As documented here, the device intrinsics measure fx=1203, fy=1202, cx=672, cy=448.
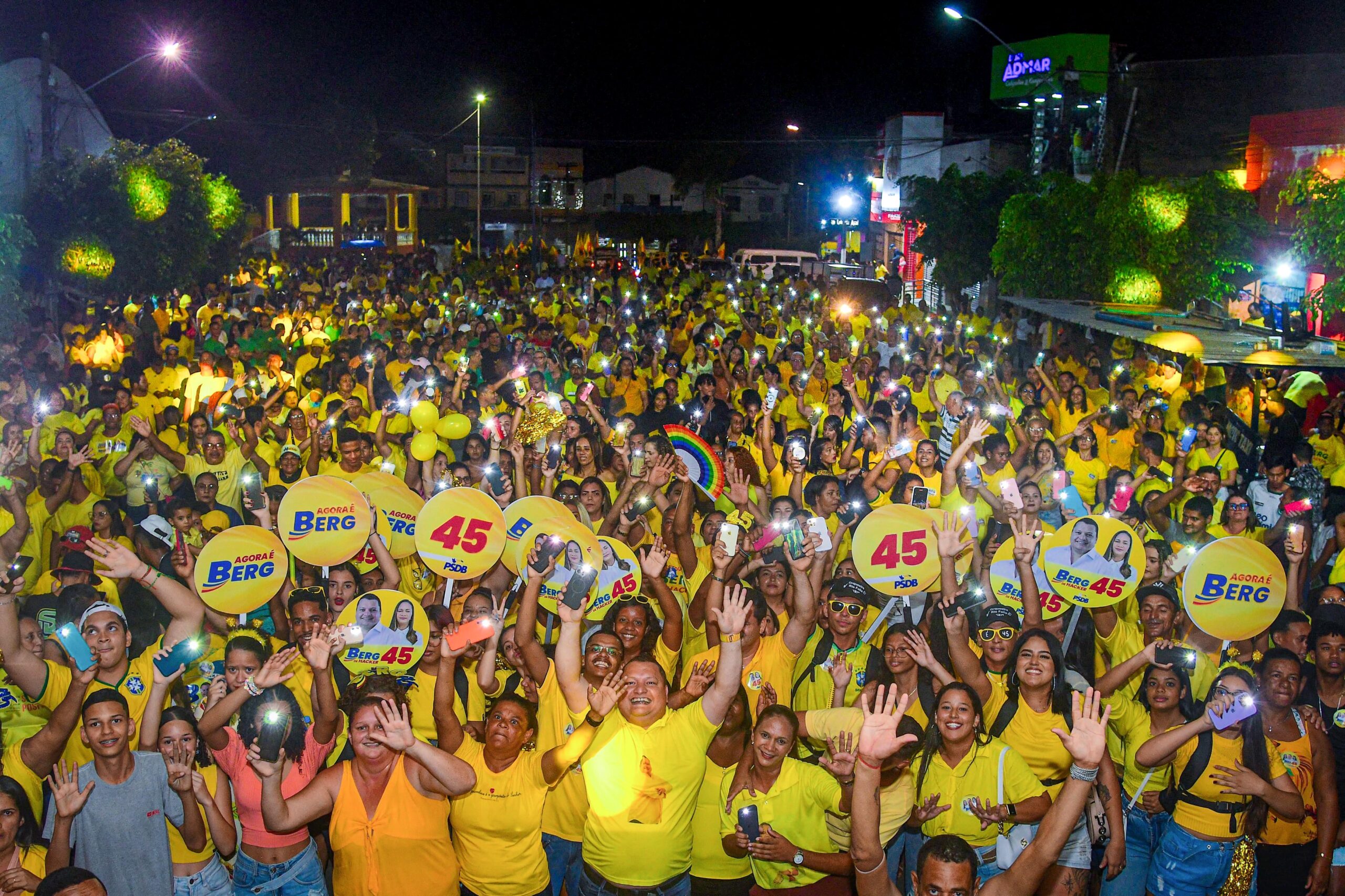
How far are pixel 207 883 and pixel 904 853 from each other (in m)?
2.83

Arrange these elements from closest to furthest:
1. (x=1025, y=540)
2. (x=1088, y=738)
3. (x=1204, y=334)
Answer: (x=1088, y=738) < (x=1025, y=540) < (x=1204, y=334)

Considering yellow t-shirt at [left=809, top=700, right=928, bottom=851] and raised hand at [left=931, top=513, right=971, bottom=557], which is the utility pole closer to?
raised hand at [left=931, top=513, right=971, bottom=557]

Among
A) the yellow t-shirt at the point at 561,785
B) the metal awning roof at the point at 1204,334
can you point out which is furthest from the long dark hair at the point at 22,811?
the metal awning roof at the point at 1204,334

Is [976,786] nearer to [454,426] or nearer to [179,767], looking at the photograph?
[179,767]

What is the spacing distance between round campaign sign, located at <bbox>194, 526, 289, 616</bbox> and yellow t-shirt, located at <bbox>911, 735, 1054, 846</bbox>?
3319 millimetres

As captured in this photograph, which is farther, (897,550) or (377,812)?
(897,550)

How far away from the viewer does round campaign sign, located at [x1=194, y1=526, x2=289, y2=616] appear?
5773 millimetres

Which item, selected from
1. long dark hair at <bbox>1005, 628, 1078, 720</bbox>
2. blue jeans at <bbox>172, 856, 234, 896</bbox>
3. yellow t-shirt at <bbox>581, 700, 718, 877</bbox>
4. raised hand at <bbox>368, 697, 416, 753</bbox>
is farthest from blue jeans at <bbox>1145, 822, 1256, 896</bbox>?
blue jeans at <bbox>172, 856, 234, 896</bbox>

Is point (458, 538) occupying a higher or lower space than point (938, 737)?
higher

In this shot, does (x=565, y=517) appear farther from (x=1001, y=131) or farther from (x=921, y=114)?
A: (x=921, y=114)

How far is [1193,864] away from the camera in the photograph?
489 cm

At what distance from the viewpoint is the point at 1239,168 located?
2577 cm

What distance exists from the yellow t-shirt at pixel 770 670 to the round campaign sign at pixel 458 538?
1309 mm

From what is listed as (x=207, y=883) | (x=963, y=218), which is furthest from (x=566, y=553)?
(x=963, y=218)
